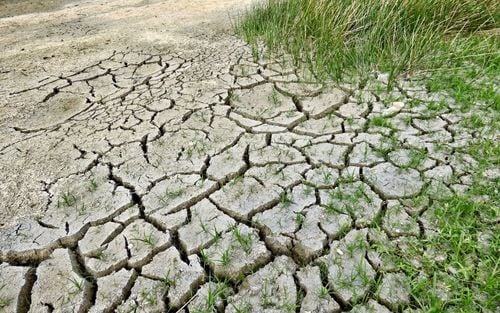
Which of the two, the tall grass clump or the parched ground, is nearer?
the parched ground

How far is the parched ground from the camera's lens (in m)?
1.68

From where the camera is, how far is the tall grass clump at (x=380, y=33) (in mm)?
3209

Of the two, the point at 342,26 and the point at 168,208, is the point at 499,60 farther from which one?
the point at 168,208

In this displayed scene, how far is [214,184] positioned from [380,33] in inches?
78.0

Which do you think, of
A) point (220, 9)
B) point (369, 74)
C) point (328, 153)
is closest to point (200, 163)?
point (328, 153)

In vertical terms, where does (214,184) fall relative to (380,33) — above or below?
below

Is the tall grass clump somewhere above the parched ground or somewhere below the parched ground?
above

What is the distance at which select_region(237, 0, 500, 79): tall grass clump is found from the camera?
321 centimetres

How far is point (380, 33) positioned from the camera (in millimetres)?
3365

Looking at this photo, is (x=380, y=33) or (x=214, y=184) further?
(x=380, y=33)

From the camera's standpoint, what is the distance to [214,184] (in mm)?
2211

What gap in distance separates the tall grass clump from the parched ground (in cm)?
22

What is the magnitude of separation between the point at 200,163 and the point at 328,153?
702 millimetres

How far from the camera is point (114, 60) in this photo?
150 inches
